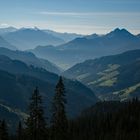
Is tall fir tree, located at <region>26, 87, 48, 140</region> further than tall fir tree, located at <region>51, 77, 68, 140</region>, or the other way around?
Answer: tall fir tree, located at <region>51, 77, 68, 140</region>

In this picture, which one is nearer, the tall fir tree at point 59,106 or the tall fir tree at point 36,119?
the tall fir tree at point 36,119

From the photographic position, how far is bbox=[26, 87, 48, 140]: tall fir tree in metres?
57.5

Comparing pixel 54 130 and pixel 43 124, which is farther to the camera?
pixel 54 130

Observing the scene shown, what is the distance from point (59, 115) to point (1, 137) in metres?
9.78

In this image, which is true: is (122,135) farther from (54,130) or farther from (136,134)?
(54,130)

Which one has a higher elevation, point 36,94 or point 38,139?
point 36,94

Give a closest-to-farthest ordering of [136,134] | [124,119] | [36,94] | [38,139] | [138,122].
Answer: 1. [36,94]
2. [38,139]
3. [136,134]
4. [138,122]
5. [124,119]

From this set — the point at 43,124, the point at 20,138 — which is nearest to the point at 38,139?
the point at 43,124

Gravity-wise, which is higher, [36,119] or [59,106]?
[59,106]

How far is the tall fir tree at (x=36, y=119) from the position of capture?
57500 millimetres

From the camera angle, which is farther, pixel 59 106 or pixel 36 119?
pixel 59 106

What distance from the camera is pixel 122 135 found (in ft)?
342

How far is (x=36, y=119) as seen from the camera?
2329 inches

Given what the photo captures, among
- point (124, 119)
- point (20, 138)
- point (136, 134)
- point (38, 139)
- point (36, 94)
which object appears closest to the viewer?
point (36, 94)
